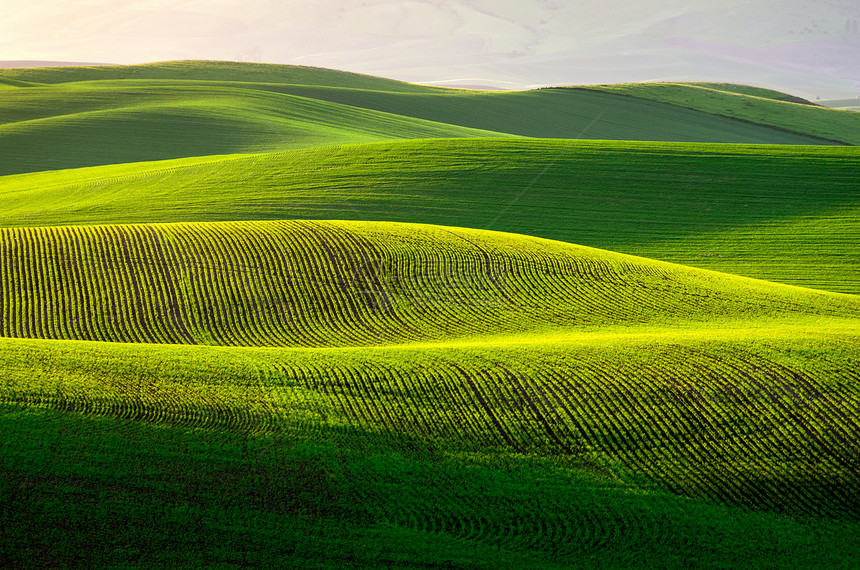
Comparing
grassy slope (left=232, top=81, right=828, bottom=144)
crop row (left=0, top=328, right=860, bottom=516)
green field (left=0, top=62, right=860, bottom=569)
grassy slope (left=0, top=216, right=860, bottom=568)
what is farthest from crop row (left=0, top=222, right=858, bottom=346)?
grassy slope (left=232, top=81, right=828, bottom=144)

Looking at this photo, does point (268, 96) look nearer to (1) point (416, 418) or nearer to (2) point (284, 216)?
(2) point (284, 216)

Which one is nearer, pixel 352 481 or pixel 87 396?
pixel 352 481

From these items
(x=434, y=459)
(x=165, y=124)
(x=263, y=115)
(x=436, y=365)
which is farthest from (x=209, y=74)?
(x=434, y=459)

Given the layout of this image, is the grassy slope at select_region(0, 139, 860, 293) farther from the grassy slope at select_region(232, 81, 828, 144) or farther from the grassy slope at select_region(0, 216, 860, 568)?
the grassy slope at select_region(232, 81, 828, 144)

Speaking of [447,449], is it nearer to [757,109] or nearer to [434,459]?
[434,459]

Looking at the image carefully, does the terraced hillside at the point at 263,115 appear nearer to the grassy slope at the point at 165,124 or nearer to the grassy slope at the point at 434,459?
the grassy slope at the point at 165,124

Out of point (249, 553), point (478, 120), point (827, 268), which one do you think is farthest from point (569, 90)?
point (249, 553)
